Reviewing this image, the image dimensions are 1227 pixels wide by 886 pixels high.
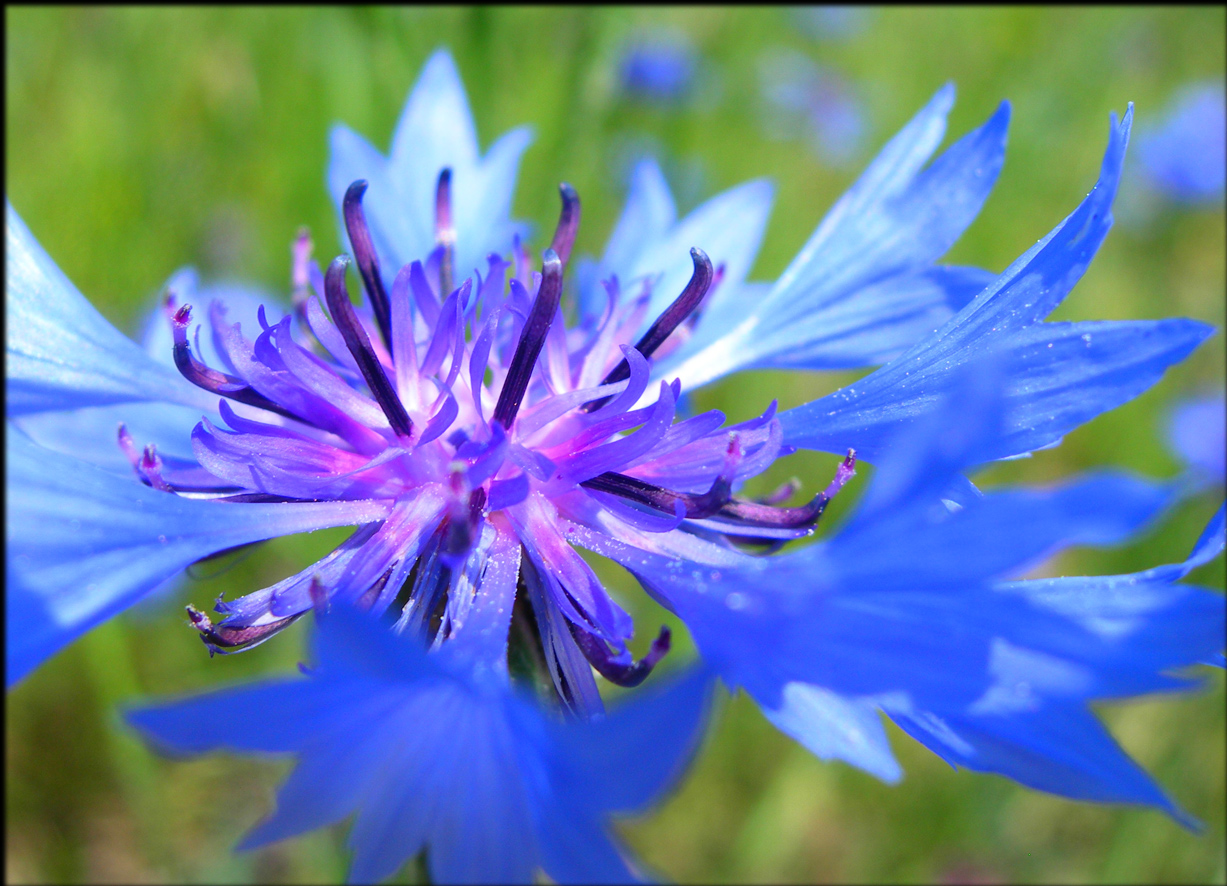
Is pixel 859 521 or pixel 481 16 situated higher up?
pixel 481 16

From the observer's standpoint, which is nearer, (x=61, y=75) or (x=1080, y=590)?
(x=1080, y=590)

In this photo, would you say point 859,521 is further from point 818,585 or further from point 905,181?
point 905,181

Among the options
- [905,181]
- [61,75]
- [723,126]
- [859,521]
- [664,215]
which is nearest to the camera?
[859,521]

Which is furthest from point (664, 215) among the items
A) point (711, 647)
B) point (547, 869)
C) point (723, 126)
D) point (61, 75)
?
→ point (723, 126)

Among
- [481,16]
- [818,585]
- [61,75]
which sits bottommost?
[818,585]

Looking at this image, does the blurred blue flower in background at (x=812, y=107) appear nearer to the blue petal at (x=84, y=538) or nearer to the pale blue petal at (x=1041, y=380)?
the pale blue petal at (x=1041, y=380)

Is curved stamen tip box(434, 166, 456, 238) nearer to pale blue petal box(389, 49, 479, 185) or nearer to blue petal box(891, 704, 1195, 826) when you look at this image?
pale blue petal box(389, 49, 479, 185)

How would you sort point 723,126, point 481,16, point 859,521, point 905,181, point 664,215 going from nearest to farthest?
1. point 859,521
2. point 905,181
3. point 664,215
4. point 481,16
5. point 723,126
